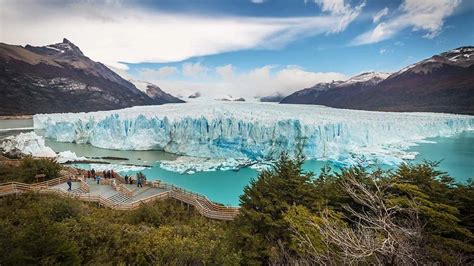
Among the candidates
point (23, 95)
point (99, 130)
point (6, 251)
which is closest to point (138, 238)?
point (6, 251)

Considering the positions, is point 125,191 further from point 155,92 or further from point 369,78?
point 155,92

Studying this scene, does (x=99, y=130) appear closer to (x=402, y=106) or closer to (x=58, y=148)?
(x=58, y=148)

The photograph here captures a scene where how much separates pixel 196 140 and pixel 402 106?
49.3m

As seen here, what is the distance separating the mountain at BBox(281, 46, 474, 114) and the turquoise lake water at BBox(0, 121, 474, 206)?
27479 millimetres

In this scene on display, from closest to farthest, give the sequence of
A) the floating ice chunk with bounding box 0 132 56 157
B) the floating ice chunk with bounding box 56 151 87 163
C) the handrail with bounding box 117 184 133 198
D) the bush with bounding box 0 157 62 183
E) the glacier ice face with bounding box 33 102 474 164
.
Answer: the handrail with bounding box 117 184 133 198, the bush with bounding box 0 157 62 183, the glacier ice face with bounding box 33 102 474 164, the floating ice chunk with bounding box 56 151 87 163, the floating ice chunk with bounding box 0 132 56 157

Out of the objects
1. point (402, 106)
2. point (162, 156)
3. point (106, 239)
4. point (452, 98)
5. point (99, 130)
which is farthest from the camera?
point (402, 106)

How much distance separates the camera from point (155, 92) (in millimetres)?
100438

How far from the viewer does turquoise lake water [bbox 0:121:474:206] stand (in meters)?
14.7

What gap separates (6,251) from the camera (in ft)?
12.7

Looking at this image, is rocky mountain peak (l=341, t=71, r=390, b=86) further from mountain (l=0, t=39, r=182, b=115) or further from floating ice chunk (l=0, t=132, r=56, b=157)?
floating ice chunk (l=0, t=132, r=56, b=157)

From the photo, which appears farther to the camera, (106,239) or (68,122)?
(68,122)

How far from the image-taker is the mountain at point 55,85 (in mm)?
59500

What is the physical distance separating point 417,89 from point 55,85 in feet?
261

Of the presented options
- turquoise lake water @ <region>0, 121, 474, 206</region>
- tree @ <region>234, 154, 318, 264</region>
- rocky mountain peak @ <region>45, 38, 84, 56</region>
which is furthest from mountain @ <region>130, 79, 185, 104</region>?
tree @ <region>234, 154, 318, 264</region>
